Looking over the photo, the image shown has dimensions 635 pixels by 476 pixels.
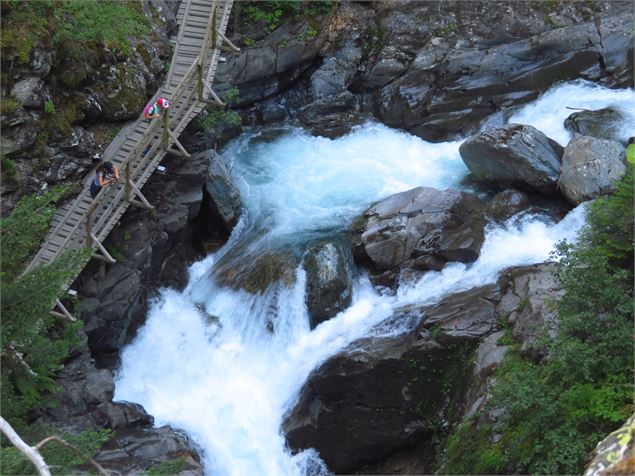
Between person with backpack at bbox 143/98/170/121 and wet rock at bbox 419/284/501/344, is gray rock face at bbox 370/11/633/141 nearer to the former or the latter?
wet rock at bbox 419/284/501/344

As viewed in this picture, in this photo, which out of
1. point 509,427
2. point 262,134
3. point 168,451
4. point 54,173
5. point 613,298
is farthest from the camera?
point 262,134

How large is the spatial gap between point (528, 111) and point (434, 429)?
35.0ft

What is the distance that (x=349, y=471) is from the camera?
43.6ft

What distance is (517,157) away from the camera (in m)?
16.5

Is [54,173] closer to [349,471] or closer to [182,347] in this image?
[182,347]

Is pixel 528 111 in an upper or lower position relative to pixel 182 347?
upper

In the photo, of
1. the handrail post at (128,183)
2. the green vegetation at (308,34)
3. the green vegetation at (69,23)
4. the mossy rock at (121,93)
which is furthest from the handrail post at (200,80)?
the green vegetation at (308,34)

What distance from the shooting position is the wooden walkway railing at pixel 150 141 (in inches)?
551

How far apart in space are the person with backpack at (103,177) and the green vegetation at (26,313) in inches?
105

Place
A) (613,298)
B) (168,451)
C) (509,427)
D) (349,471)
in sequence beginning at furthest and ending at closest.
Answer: (349,471)
(168,451)
(509,427)
(613,298)

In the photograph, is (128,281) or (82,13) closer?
(128,281)

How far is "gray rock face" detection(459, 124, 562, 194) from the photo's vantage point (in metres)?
16.5

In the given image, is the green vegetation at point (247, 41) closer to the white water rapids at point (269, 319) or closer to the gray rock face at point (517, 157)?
the white water rapids at point (269, 319)

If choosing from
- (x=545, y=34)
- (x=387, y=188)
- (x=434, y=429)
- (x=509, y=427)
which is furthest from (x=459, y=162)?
(x=509, y=427)
